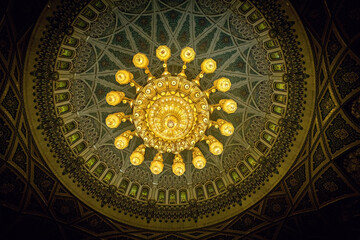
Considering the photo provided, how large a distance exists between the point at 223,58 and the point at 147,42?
14.5 ft

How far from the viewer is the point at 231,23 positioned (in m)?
12.8

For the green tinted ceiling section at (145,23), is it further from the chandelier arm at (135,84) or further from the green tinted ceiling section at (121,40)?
the chandelier arm at (135,84)

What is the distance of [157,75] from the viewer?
14.7 m

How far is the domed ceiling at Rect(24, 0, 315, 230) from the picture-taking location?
1166cm

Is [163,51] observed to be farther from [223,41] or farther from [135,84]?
[223,41]

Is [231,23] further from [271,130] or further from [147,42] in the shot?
[271,130]

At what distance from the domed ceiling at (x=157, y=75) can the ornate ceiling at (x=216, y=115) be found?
0.19 ft

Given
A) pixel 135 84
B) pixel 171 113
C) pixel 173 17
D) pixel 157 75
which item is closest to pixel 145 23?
pixel 173 17

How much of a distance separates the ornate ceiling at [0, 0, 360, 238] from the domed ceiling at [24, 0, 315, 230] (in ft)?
0.19

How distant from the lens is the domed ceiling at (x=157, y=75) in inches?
459

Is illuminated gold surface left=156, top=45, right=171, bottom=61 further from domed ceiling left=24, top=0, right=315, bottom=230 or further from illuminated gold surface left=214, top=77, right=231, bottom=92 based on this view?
domed ceiling left=24, top=0, right=315, bottom=230

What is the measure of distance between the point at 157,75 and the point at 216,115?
448 centimetres

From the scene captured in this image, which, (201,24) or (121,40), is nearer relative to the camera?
(201,24)

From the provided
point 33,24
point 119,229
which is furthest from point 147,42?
point 119,229
